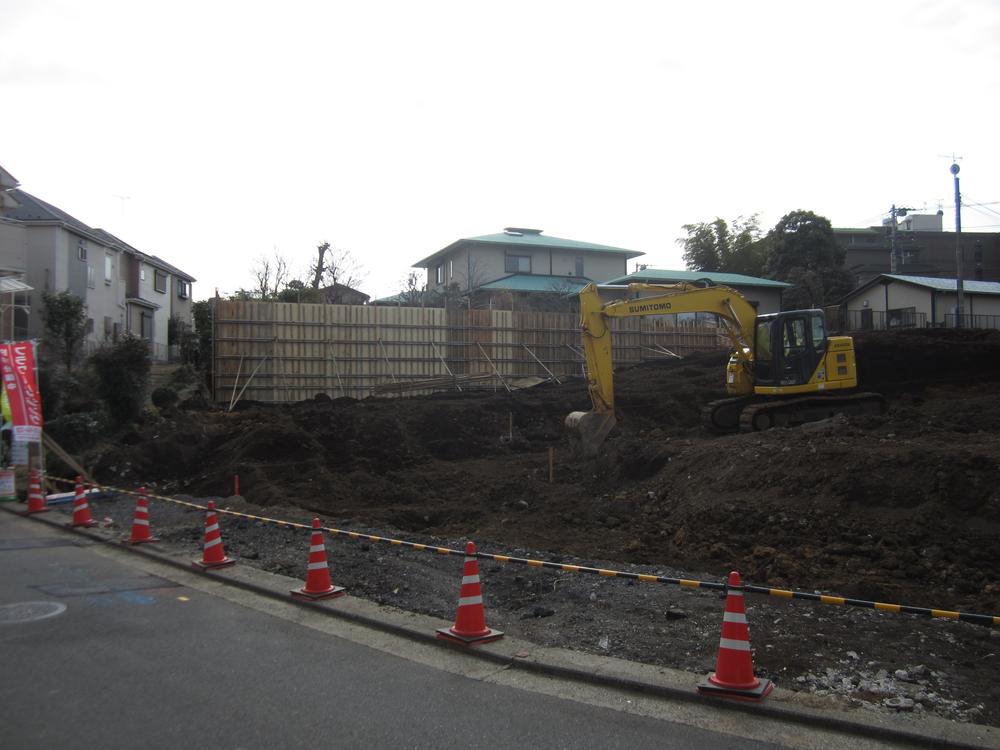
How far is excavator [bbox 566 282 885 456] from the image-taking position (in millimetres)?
16359

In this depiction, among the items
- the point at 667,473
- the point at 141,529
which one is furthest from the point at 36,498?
the point at 667,473

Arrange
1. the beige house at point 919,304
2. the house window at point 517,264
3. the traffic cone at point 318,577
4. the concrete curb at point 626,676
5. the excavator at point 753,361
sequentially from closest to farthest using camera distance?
the concrete curb at point 626,676
the traffic cone at point 318,577
the excavator at point 753,361
the beige house at point 919,304
the house window at point 517,264

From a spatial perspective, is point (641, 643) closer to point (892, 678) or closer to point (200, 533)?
point (892, 678)

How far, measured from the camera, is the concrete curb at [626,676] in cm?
439

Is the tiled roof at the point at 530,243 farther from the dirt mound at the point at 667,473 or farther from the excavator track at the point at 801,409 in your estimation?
the excavator track at the point at 801,409

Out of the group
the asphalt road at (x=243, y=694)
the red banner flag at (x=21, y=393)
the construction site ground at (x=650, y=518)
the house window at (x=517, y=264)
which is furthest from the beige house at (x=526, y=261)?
the asphalt road at (x=243, y=694)

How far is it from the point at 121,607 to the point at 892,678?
670 cm

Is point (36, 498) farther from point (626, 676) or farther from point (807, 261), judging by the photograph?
point (807, 261)

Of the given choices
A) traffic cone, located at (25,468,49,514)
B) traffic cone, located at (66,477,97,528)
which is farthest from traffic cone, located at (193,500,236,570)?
traffic cone, located at (25,468,49,514)

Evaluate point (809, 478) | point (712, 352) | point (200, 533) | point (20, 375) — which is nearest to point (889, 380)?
point (712, 352)

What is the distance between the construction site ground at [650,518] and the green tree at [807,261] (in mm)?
24611

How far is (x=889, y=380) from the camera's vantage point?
2512 cm

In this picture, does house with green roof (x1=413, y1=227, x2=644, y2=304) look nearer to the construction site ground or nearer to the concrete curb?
the construction site ground

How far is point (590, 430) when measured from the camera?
15984 mm
